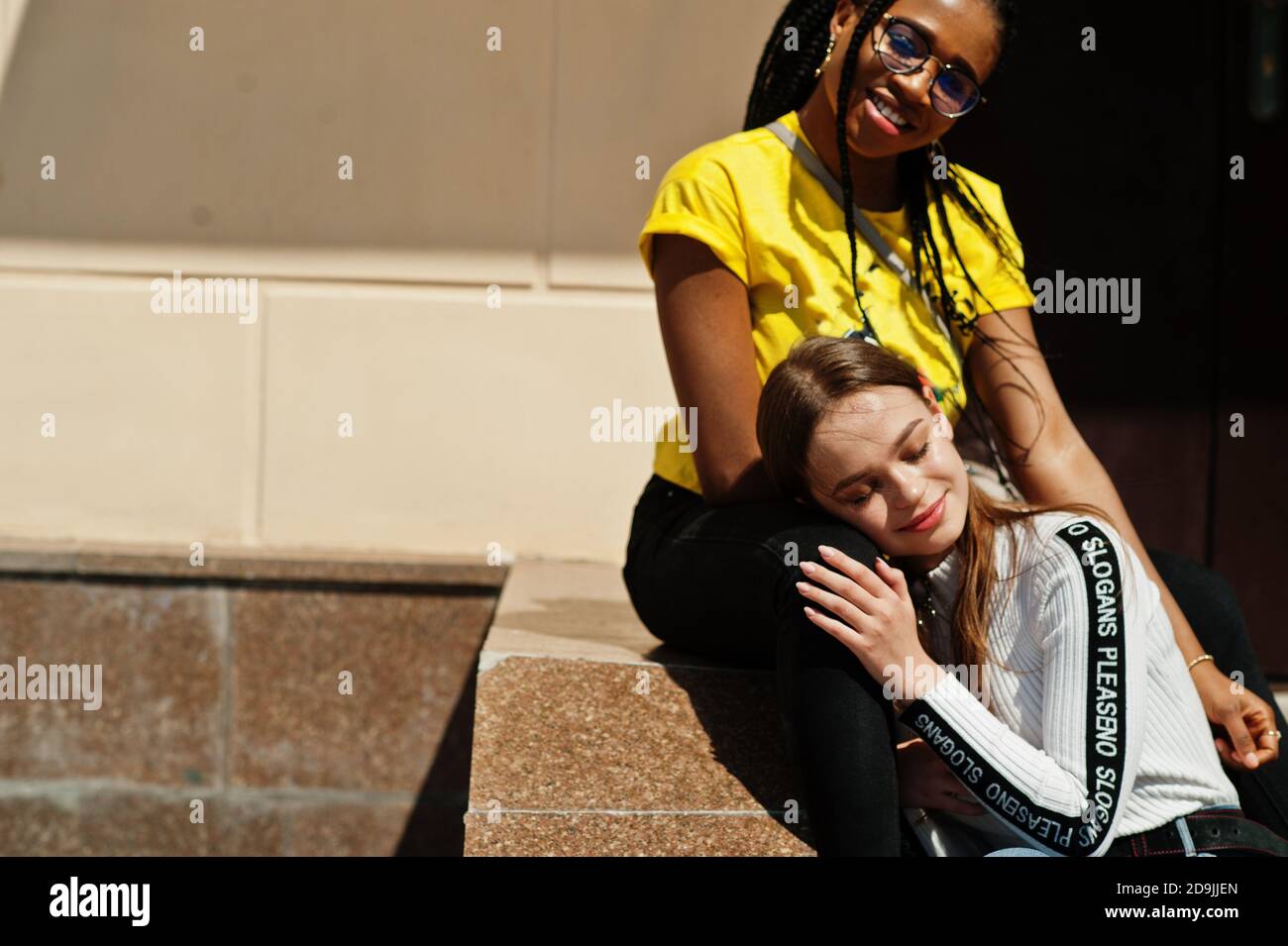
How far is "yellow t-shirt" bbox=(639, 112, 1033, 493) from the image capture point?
2494 millimetres

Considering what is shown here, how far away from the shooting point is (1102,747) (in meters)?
1.94

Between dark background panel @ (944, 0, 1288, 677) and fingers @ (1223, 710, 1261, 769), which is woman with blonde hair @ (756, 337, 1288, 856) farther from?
dark background panel @ (944, 0, 1288, 677)

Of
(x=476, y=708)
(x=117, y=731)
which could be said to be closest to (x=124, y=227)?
(x=117, y=731)

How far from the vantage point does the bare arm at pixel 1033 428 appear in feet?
8.53

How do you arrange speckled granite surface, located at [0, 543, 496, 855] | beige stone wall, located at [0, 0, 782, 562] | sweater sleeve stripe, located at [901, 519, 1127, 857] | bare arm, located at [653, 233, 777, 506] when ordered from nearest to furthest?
sweater sleeve stripe, located at [901, 519, 1127, 857] → bare arm, located at [653, 233, 777, 506] → speckled granite surface, located at [0, 543, 496, 855] → beige stone wall, located at [0, 0, 782, 562]

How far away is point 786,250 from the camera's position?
249 cm

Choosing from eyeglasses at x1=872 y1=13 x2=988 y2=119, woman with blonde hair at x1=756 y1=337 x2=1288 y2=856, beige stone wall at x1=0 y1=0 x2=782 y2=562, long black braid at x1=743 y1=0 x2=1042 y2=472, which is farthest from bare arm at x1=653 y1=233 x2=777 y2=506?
beige stone wall at x1=0 y1=0 x2=782 y2=562

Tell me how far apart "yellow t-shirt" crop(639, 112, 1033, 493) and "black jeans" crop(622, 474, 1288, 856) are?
8.4 inches

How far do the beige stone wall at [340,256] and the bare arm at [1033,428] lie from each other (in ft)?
4.51

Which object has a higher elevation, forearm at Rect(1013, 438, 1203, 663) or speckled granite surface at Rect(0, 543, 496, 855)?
forearm at Rect(1013, 438, 1203, 663)

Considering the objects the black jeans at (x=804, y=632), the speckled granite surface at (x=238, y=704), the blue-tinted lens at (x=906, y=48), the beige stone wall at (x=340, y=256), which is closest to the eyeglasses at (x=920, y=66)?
the blue-tinted lens at (x=906, y=48)

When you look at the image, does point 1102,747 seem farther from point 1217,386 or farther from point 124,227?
point 124,227

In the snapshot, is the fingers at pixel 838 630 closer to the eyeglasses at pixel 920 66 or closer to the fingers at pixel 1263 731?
the fingers at pixel 1263 731

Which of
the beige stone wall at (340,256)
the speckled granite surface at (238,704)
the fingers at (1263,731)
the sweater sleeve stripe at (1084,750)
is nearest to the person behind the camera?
the sweater sleeve stripe at (1084,750)
